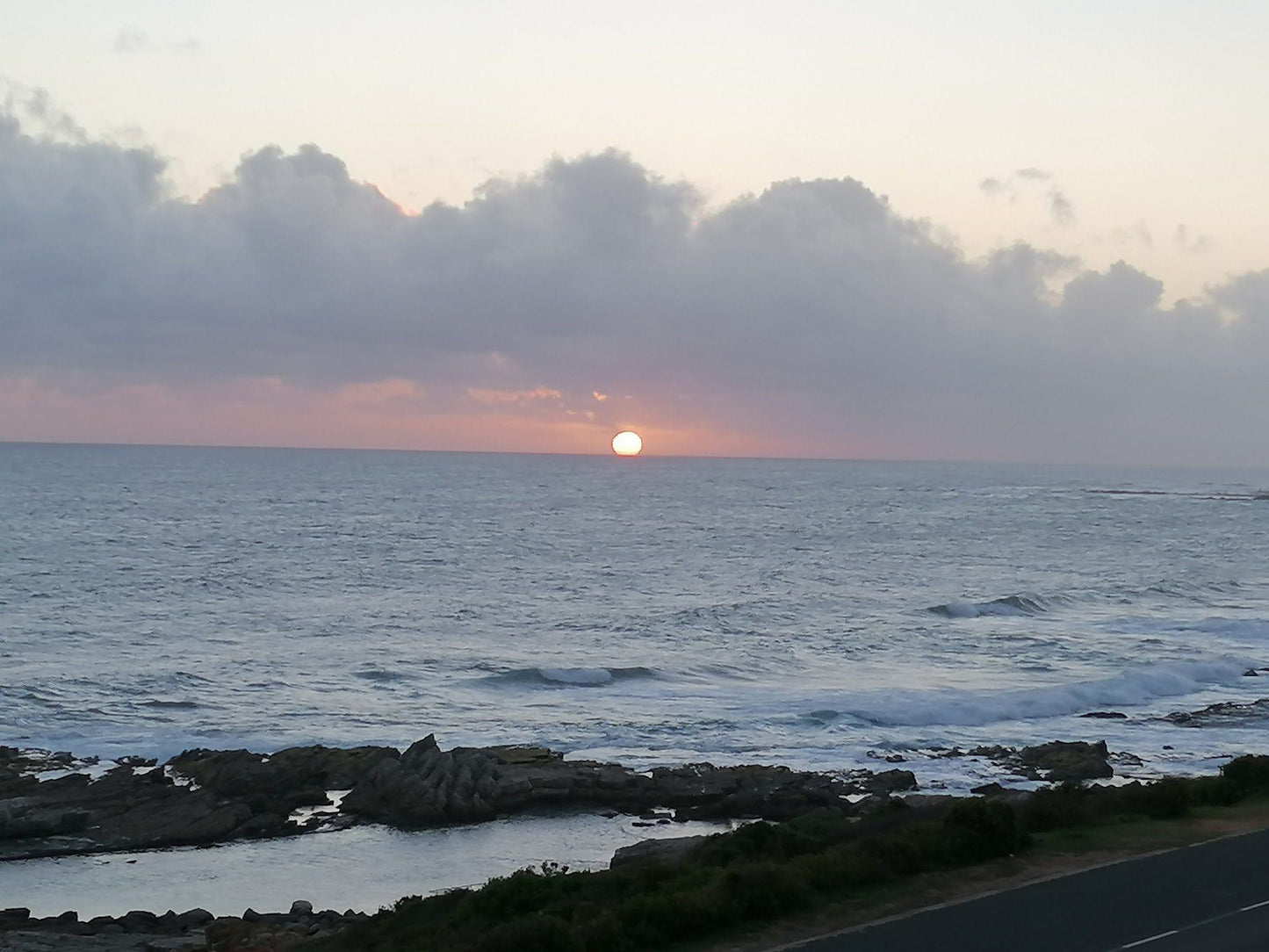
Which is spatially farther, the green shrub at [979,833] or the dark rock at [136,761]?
the dark rock at [136,761]

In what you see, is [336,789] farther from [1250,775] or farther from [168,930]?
[1250,775]

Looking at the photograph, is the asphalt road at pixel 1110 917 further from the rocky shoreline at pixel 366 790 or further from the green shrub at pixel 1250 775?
the rocky shoreline at pixel 366 790

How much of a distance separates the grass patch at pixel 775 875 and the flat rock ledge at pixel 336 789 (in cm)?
786

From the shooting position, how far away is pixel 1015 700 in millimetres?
43250

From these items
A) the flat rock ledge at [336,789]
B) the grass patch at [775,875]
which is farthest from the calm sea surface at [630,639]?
the grass patch at [775,875]

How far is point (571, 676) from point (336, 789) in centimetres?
1804

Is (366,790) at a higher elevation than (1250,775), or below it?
below

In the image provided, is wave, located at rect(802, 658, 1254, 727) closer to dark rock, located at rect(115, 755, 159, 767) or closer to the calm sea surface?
the calm sea surface

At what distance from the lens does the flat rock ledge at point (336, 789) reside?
27.1 m

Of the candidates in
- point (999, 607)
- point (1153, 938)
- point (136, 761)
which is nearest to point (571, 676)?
point (136, 761)

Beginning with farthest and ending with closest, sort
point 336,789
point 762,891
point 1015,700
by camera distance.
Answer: point 1015,700
point 336,789
point 762,891

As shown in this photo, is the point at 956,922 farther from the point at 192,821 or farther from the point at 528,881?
the point at 192,821

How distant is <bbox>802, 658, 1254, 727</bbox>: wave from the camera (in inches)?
1610

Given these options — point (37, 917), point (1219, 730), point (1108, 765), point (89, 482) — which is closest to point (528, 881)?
point (37, 917)
